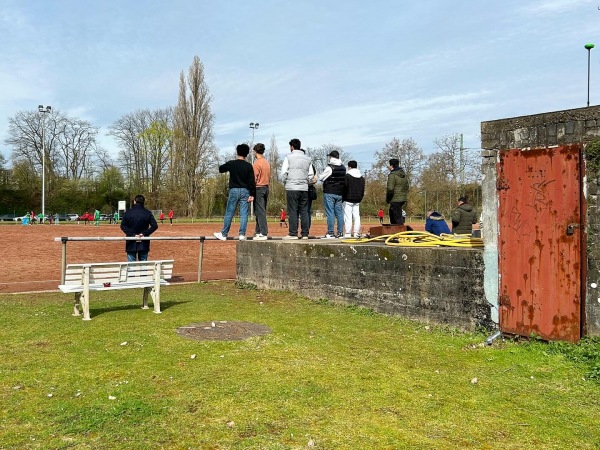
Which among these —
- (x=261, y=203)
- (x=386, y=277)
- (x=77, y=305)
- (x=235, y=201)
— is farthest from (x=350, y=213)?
(x=77, y=305)

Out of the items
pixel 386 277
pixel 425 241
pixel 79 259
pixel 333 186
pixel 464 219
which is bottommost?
pixel 79 259

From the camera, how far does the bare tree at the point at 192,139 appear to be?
182 ft

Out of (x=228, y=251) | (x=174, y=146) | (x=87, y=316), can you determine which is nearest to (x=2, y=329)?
(x=87, y=316)

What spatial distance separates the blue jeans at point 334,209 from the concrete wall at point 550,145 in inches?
191

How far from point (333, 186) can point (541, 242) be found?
5578mm

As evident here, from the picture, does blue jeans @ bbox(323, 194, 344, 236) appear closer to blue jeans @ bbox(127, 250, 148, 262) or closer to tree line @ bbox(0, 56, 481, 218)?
blue jeans @ bbox(127, 250, 148, 262)

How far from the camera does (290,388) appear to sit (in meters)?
4.56

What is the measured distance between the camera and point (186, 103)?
57.2 m

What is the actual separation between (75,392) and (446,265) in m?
4.74

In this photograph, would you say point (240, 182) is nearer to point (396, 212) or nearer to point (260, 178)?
point (260, 178)

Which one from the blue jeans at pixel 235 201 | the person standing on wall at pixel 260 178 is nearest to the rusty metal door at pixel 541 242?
the blue jeans at pixel 235 201

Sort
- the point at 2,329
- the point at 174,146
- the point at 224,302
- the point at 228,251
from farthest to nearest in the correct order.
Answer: the point at 174,146 → the point at 228,251 → the point at 224,302 → the point at 2,329

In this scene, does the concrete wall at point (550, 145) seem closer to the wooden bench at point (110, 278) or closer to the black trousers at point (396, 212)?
the black trousers at point (396, 212)

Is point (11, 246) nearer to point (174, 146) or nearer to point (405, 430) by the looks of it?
point (405, 430)
